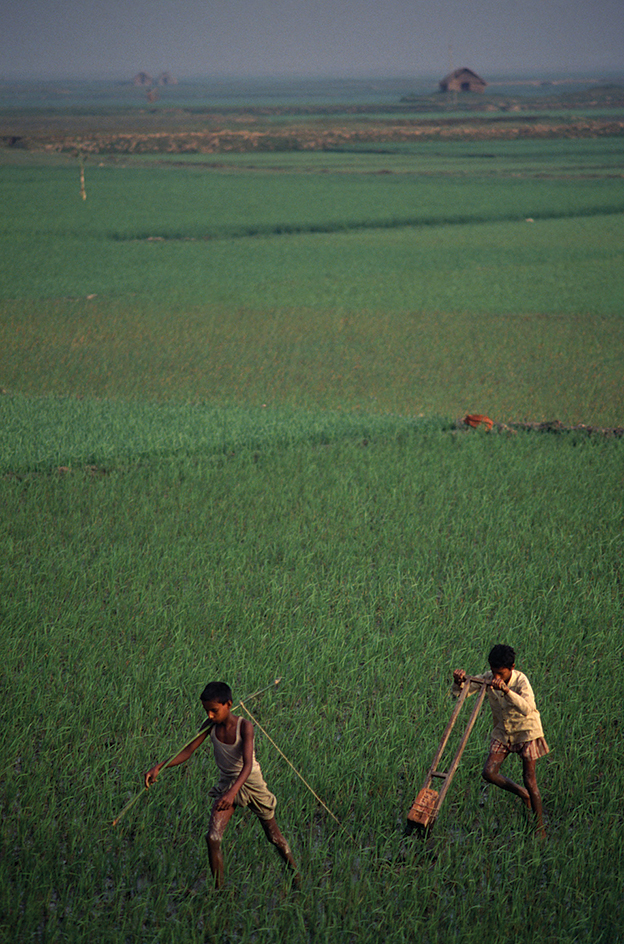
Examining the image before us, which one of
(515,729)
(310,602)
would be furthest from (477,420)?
(515,729)

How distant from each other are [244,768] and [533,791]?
1383mm

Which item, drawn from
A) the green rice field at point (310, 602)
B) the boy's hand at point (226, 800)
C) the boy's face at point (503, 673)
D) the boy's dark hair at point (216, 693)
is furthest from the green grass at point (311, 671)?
the boy's dark hair at point (216, 693)

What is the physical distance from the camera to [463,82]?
117m

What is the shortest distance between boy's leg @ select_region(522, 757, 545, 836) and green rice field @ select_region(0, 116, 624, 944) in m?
0.10

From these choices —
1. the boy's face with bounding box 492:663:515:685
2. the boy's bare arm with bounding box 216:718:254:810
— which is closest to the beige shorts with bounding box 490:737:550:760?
the boy's face with bounding box 492:663:515:685

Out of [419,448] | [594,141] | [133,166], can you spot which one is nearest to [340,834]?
[419,448]

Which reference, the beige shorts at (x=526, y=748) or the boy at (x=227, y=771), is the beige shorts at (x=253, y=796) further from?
the beige shorts at (x=526, y=748)

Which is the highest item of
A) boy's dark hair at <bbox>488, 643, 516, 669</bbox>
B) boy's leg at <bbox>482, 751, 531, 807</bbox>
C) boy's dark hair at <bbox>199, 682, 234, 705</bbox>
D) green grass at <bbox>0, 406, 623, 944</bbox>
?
boy's dark hair at <bbox>199, 682, 234, 705</bbox>

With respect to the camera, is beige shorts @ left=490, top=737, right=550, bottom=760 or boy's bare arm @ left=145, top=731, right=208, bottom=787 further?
beige shorts @ left=490, top=737, right=550, bottom=760

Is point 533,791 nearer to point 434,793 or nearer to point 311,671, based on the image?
point 434,793

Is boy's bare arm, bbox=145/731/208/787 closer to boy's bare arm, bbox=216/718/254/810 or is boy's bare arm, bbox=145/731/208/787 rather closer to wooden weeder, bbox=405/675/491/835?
boy's bare arm, bbox=216/718/254/810

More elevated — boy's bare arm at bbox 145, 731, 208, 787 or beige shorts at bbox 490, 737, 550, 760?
boy's bare arm at bbox 145, 731, 208, 787

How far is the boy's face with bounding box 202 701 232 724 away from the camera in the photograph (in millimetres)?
3025

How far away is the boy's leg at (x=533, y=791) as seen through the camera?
12.1 ft
